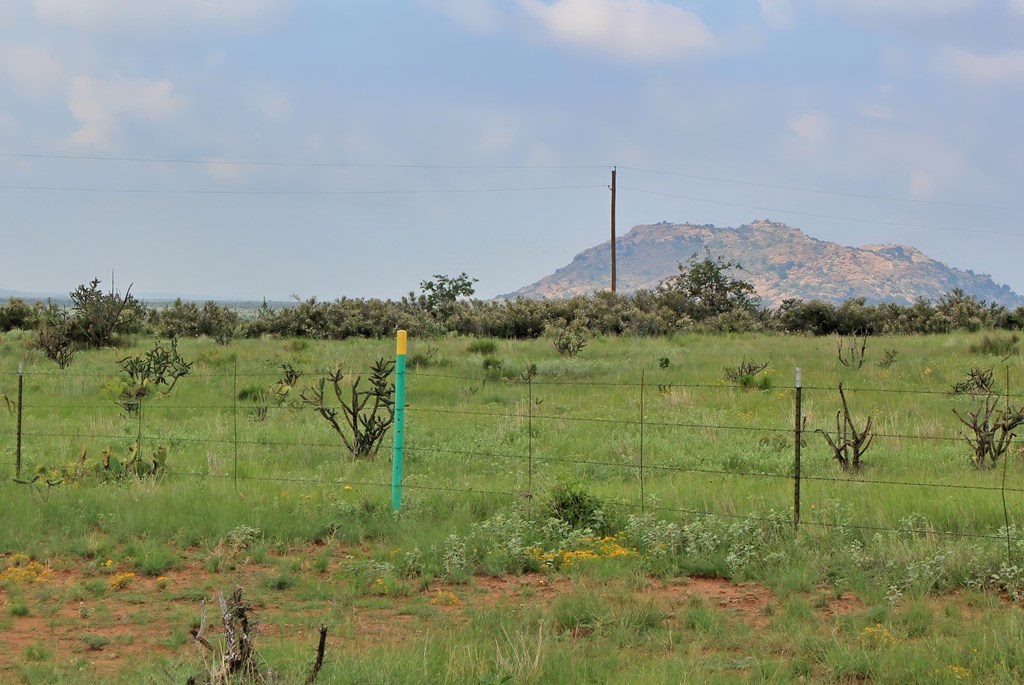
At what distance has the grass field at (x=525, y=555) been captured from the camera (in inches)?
209

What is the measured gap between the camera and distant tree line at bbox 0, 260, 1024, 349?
31125 millimetres

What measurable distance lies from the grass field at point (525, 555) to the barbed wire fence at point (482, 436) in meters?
0.07

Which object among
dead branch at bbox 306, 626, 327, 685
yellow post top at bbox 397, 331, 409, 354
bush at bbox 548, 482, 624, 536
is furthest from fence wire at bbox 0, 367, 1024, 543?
dead branch at bbox 306, 626, 327, 685

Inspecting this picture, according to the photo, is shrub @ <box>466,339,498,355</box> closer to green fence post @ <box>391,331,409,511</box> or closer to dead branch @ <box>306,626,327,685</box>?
green fence post @ <box>391,331,409,511</box>

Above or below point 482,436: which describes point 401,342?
above

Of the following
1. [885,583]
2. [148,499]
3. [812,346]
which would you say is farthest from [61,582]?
[812,346]

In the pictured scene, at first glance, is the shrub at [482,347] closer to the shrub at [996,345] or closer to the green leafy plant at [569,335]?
the green leafy plant at [569,335]

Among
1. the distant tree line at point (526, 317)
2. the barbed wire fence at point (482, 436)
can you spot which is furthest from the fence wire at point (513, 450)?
the distant tree line at point (526, 317)

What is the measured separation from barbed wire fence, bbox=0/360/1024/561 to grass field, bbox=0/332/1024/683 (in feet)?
0.23

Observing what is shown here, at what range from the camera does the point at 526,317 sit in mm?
32188

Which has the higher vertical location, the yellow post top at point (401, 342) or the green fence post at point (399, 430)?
the yellow post top at point (401, 342)

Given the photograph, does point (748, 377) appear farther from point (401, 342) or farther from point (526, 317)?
point (526, 317)

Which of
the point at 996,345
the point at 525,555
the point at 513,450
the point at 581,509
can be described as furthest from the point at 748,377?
the point at 525,555

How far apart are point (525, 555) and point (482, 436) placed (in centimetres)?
555
